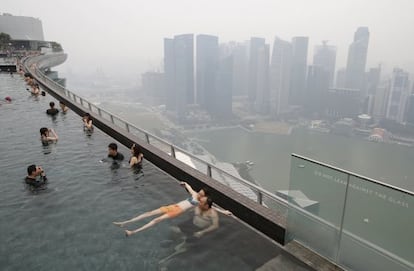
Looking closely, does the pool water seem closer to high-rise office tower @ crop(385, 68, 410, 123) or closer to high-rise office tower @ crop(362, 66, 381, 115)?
high-rise office tower @ crop(385, 68, 410, 123)

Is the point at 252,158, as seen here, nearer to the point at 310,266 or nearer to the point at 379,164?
the point at 379,164

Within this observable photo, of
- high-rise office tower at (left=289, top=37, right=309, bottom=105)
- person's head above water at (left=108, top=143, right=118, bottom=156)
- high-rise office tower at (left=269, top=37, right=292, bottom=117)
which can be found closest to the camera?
person's head above water at (left=108, top=143, right=118, bottom=156)

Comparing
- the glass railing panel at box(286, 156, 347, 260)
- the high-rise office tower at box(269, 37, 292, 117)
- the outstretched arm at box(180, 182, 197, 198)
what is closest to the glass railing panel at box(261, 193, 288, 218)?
the glass railing panel at box(286, 156, 347, 260)

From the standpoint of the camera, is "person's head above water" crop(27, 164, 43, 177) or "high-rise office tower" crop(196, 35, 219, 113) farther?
"high-rise office tower" crop(196, 35, 219, 113)

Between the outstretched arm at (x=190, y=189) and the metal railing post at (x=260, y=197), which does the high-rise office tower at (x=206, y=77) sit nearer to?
the outstretched arm at (x=190, y=189)

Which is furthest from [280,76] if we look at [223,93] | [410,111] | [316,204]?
[316,204]

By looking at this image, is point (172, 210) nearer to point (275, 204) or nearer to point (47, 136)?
point (275, 204)

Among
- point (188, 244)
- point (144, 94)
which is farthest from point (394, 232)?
point (144, 94)
